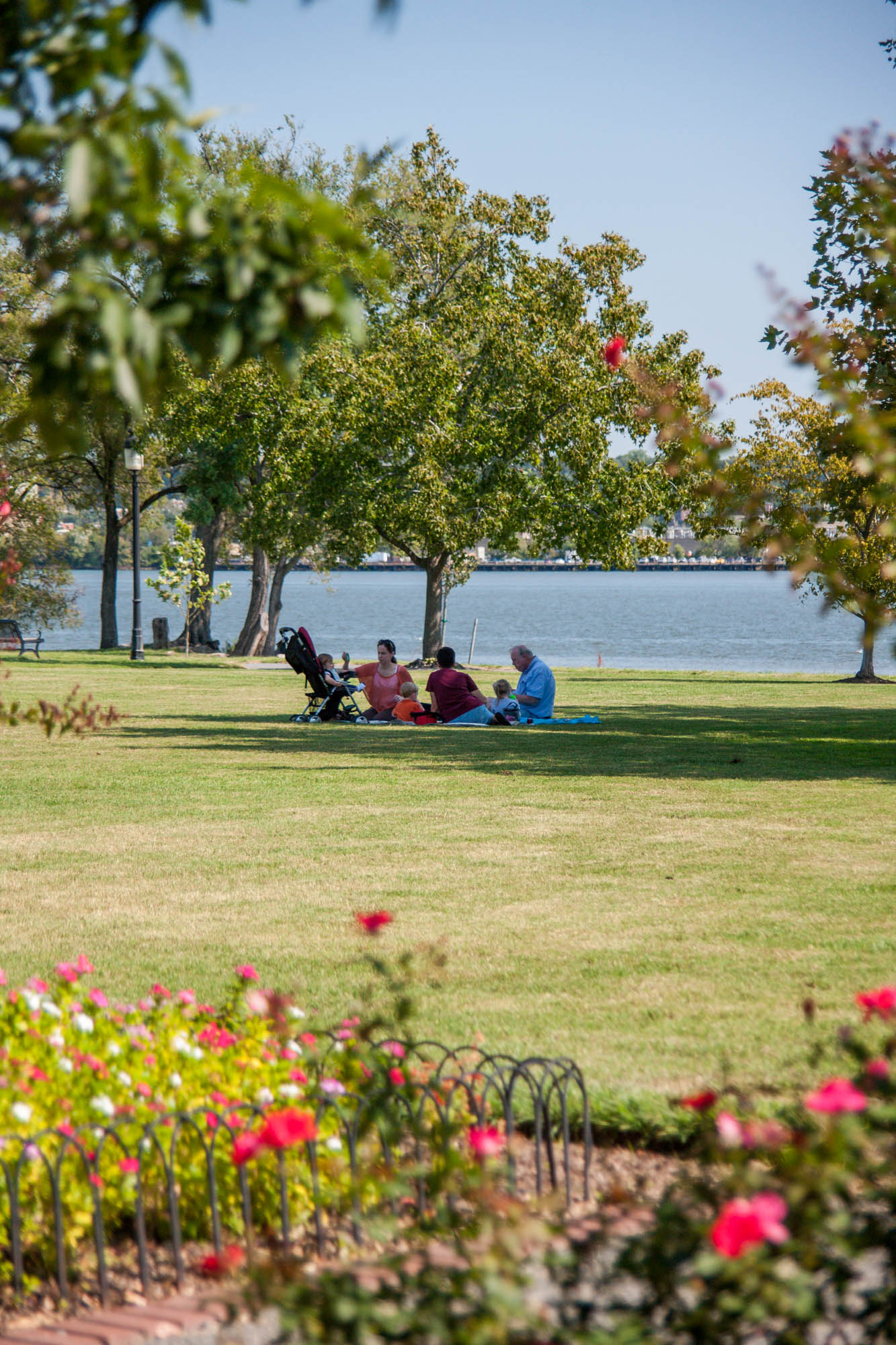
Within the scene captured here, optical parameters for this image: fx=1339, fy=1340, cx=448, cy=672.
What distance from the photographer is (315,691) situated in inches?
730

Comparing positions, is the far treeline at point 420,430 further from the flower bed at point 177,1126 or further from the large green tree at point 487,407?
the flower bed at point 177,1126

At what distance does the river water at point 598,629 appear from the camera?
48.2 meters

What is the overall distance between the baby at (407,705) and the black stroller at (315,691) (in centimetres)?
55

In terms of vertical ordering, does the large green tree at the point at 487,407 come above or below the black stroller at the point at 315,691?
above

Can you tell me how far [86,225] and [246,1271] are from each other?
156 centimetres

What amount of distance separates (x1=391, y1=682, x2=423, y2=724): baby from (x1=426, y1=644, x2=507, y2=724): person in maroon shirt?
24 centimetres

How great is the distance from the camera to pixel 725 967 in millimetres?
6117

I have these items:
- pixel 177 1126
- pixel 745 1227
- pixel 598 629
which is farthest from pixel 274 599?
pixel 745 1227

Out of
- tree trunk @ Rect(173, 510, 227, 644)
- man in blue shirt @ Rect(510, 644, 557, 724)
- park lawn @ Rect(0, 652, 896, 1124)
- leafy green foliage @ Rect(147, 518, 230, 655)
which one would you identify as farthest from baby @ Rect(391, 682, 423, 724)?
tree trunk @ Rect(173, 510, 227, 644)

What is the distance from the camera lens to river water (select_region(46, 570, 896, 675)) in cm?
4819

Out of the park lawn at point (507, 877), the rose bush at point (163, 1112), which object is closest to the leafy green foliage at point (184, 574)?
the park lawn at point (507, 877)

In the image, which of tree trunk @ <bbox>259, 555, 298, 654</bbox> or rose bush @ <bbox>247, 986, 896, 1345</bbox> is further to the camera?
tree trunk @ <bbox>259, 555, 298, 654</bbox>

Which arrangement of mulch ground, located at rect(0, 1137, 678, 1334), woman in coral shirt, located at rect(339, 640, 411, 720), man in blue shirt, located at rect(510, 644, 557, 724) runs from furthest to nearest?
woman in coral shirt, located at rect(339, 640, 411, 720)
man in blue shirt, located at rect(510, 644, 557, 724)
mulch ground, located at rect(0, 1137, 678, 1334)

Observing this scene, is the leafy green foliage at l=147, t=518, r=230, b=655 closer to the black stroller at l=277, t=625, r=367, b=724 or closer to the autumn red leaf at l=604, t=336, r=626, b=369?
the black stroller at l=277, t=625, r=367, b=724
